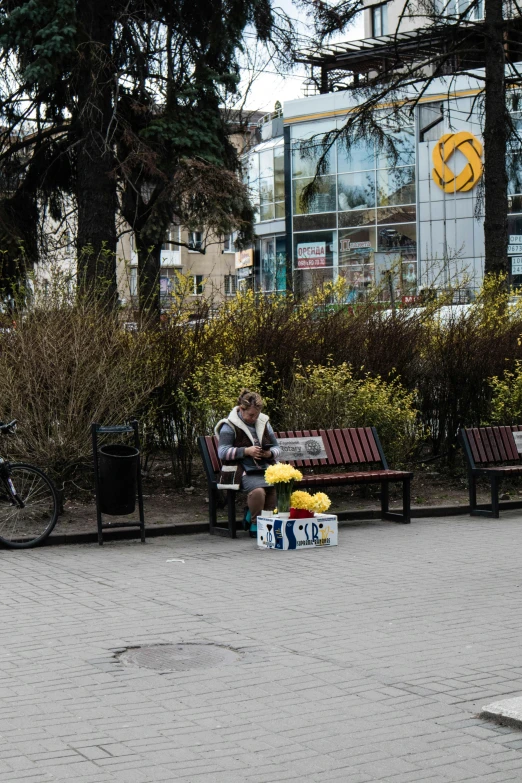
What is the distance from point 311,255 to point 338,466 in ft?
139

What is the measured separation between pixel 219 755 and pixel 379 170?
48893 millimetres

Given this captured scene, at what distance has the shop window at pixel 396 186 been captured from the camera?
51.1 m

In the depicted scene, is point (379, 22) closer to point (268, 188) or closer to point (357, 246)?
point (268, 188)

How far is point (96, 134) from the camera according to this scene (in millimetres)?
16984

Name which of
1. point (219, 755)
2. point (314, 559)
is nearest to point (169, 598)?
point (314, 559)

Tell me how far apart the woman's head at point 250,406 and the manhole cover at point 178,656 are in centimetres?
490

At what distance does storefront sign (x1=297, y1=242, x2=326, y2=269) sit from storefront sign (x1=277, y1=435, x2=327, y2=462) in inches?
1679

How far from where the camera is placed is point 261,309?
14.5 meters

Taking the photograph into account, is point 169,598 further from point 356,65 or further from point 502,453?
point 356,65

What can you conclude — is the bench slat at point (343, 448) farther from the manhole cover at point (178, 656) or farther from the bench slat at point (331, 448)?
the manhole cover at point (178, 656)

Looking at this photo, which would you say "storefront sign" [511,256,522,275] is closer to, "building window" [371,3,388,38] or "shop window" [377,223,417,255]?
"shop window" [377,223,417,255]

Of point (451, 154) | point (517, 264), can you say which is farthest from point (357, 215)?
point (517, 264)

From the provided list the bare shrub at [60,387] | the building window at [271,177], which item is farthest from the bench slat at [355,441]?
the building window at [271,177]

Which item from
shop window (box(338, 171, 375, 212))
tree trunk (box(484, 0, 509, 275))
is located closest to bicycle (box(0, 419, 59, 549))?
tree trunk (box(484, 0, 509, 275))
